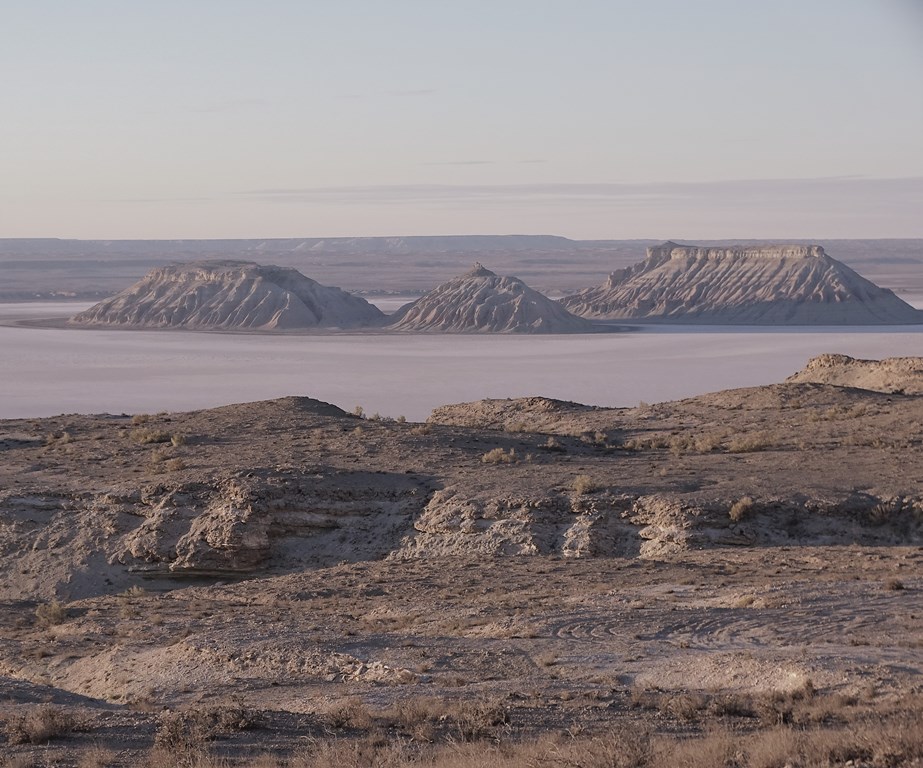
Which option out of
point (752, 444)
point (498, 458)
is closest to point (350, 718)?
point (498, 458)

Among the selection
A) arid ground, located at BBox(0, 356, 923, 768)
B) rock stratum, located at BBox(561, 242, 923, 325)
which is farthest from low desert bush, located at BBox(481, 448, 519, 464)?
rock stratum, located at BBox(561, 242, 923, 325)

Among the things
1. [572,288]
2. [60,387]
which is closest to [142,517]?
[60,387]

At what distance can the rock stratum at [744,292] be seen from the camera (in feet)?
425

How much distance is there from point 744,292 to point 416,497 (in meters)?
121

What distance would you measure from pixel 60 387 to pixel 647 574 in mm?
60092

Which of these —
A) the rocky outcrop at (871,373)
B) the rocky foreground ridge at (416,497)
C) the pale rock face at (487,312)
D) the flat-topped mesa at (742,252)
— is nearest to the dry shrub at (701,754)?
the rocky foreground ridge at (416,497)

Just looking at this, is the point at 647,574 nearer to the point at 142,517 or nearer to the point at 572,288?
the point at 142,517

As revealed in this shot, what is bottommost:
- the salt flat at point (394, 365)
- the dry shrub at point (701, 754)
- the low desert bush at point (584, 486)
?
the salt flat at point (394, 365)

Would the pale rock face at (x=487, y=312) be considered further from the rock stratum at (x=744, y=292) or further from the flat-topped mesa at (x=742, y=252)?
the flat-topped mesa at (x=742, y=252)

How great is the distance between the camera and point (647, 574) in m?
15.7

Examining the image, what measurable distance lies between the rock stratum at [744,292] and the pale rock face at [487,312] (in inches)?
556

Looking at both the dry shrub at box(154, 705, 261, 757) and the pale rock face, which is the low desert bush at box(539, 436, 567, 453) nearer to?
the dry shrub at box(154, 705, 261, 757)

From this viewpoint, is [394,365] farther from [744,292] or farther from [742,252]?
[742,252]

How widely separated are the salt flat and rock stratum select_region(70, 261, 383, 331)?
289 inches
